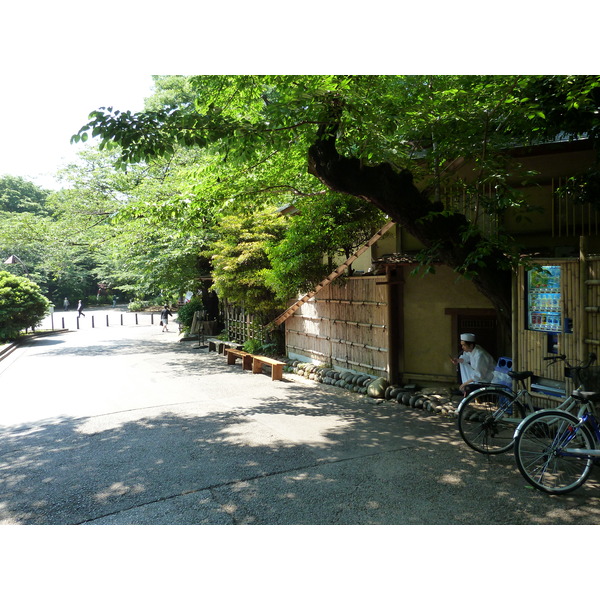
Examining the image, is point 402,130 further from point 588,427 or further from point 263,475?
point 263,475

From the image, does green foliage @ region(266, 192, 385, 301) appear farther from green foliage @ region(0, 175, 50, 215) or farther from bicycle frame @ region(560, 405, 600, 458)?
green foliage @ region(0, 175, 50, 215)

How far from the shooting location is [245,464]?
19.3 feet

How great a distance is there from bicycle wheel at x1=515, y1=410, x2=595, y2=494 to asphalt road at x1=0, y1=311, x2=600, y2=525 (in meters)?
0.17

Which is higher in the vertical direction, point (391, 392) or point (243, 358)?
point (243, 358)

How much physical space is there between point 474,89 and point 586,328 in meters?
3.89

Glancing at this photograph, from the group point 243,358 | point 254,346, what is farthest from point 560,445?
point 254,346

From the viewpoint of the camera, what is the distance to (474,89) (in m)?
7.36

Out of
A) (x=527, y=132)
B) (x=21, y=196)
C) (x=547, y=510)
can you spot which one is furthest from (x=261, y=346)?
(x=21, y=196)

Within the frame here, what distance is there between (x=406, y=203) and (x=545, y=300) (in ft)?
8.44

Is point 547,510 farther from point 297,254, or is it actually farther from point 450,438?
point 297,254

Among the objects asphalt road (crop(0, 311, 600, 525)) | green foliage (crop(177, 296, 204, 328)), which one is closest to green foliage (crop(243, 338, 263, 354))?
asphalt road (crop(0, 311, 600, 525))

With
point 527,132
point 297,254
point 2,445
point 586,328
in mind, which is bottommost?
point 2,445

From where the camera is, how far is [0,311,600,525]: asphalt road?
456 centimetres

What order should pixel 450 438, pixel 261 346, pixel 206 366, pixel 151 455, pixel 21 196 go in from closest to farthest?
pixel 151 455 < pixel 450 438 < pixel 206 366 < pixel 261 346 < pixel 21 196
